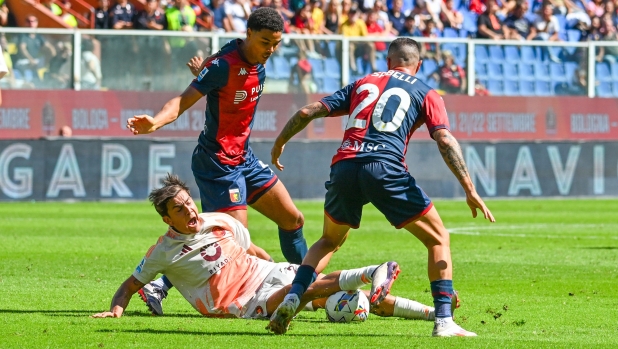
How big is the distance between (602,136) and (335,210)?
2076 centimetres

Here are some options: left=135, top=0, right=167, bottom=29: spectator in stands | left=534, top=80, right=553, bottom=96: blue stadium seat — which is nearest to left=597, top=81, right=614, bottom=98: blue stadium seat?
left=534, top=80, right=553, bottom=96: blue stadium seat

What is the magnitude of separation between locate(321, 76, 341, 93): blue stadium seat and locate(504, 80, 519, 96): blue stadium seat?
4390 millimetres

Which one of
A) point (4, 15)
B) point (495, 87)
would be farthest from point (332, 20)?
point (4, 15)

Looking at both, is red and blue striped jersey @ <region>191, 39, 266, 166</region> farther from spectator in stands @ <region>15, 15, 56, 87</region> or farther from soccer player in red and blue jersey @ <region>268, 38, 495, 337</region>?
spectator in stands @ <region>15, 15, 56, 87</region>

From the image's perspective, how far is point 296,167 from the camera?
22656mm

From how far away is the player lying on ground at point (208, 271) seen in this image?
7.65m

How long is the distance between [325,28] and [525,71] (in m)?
4.89

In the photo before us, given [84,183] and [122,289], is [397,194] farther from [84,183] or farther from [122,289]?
[84,183]

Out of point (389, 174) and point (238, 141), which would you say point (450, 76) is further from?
point (389, 174)

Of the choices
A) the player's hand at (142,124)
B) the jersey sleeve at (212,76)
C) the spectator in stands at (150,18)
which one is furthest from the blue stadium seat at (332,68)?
the player's hand at (142,124)

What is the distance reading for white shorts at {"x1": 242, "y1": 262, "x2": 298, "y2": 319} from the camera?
7797mm

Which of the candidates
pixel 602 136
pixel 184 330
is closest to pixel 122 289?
pixel 184 330

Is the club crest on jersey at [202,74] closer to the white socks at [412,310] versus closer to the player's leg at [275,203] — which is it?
the player's leg at [275,203]

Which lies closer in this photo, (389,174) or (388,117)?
(389,174)
